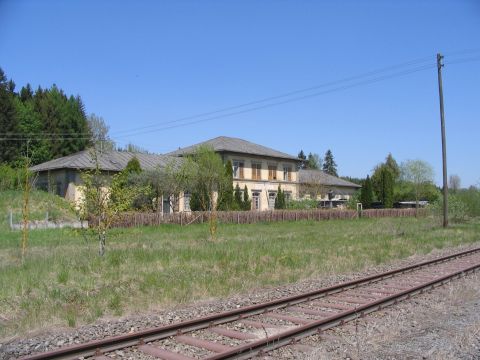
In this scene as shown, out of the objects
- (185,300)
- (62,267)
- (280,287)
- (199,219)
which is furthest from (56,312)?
(199,219)

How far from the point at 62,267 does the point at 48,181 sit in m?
34.9

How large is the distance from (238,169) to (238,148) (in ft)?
8.04

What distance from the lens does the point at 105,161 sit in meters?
48.4

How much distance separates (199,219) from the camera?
1462 inches

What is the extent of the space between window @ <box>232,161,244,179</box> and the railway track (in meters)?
45.6

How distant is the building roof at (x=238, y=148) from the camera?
187 feet

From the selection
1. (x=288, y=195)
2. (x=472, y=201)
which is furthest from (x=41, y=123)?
(x=472, y=201)

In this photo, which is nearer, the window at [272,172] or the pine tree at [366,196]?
the window at [272,172]

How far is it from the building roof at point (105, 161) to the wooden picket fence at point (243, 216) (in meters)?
7.73

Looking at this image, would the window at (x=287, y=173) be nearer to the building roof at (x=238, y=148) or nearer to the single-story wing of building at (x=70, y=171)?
the building roof at (x=238, y=148)

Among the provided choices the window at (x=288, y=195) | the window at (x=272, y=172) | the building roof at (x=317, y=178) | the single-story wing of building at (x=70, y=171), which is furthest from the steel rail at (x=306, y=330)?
the building roof at (x=317, y=178)

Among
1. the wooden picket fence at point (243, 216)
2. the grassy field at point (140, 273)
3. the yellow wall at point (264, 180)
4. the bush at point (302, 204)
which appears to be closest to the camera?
the grassy field at point (140, 273)

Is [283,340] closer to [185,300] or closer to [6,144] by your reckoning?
[185,300]

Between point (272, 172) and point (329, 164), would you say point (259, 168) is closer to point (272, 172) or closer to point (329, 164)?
point (272, 172)
